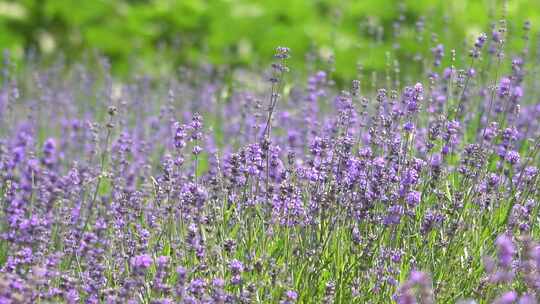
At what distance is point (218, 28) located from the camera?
8.41 meters

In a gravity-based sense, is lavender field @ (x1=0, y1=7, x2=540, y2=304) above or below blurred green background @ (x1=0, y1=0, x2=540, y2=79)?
below

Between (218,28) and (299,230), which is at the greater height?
(218,28)

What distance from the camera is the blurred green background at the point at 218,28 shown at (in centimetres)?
805

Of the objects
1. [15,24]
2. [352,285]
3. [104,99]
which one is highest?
[15,24]

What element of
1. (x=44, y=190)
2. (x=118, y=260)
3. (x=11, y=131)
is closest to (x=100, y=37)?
(x=11, y=131)

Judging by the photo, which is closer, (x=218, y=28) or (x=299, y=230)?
(x=299, y=230)

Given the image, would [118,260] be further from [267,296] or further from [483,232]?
[483,232]

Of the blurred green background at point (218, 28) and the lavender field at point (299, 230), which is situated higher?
the blurred green background at point (218, 28)

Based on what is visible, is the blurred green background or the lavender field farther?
the blurred green background

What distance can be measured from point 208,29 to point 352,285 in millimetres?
6101

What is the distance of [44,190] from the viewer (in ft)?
12.5

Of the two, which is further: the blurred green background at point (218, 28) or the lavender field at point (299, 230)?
the blurred green background at point (218, 28)

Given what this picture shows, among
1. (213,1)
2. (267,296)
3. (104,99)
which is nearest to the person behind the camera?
(267,296)

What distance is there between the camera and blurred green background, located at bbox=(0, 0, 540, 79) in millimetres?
8047
